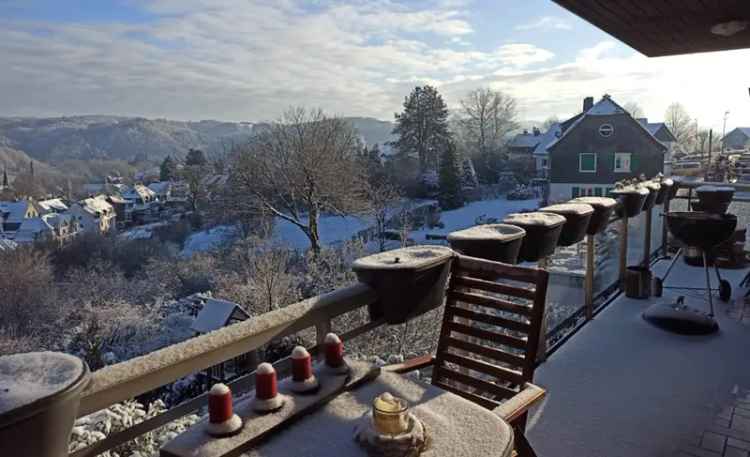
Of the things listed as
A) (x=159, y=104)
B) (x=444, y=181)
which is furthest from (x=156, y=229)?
(x=444, y=181)

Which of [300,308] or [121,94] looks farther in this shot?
[121,94]

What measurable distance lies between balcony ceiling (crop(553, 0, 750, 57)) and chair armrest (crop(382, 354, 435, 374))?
6.04 ft

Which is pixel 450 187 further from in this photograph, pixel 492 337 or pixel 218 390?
pixel 218 390

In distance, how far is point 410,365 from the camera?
64.5 inches

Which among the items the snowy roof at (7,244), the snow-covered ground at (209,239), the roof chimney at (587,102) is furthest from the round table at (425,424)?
the roof chimney at (587,102)

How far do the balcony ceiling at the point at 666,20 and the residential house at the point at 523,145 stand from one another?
26.4 m

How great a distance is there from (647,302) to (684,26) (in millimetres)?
2073

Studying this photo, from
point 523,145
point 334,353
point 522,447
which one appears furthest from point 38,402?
point 523,145

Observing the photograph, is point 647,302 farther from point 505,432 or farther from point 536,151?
point 536,151

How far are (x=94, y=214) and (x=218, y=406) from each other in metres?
28.1

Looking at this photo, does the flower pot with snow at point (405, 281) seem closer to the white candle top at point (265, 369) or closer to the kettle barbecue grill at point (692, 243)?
the white candle top at point (265, 369)

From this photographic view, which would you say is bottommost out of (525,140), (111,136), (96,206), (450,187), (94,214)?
(94,214)

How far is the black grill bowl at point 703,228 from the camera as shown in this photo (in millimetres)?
3551

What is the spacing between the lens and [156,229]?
2350 cm
